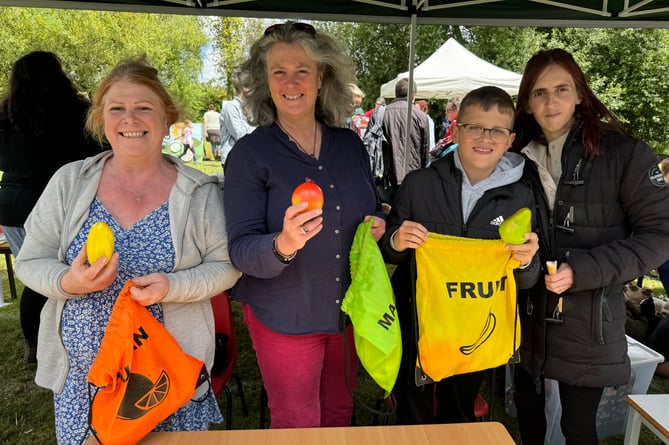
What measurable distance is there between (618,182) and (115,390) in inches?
74.3

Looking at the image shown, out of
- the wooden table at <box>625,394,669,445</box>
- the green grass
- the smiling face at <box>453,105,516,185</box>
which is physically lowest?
the green grass

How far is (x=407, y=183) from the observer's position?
192 centimetres

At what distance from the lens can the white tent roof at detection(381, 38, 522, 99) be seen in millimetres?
10062

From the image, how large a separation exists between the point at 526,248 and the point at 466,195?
353 millimetres

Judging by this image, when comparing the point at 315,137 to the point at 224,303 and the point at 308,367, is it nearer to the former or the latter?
the point at 308,367

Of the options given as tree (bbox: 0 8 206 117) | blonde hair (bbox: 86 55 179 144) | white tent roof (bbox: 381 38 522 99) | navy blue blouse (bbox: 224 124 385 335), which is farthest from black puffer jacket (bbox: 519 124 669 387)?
tree (bbox: 0 8 206 117)

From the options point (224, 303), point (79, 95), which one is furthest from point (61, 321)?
point (79, 95)

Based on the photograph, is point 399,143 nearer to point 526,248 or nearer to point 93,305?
point 526,248

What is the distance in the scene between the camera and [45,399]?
3.15 m

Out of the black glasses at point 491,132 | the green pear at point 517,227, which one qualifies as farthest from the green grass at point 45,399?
the black glasses at point 491,132

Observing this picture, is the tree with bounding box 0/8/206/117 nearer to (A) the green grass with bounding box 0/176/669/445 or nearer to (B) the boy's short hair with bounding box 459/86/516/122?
(A) the green grass with bounding box 0/176/669/445

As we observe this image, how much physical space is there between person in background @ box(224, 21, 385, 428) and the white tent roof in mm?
8544

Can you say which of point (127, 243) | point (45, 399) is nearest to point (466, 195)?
point (127, 243)

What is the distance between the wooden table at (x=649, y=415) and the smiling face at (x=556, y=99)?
1244 mm
